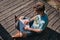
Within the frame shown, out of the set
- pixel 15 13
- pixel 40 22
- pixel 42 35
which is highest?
pixel 40 22

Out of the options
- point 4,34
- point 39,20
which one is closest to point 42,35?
point 39,20

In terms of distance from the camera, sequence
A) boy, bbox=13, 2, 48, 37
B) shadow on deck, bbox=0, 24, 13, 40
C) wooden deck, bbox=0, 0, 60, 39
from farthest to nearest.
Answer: wooden deck, bbox=0, 0, 60, 39 → shadow on deck, bbox=0, 24, 13, 40 → boy, bbox=13, 2, 48, 37

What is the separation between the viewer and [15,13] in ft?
24.4

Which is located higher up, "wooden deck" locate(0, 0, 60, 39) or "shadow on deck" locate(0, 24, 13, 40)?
"shadow on deck" locate(0, 24, 13, 40)

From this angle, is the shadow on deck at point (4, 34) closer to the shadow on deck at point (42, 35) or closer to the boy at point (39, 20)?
the shadow on deck at point (42, 35)

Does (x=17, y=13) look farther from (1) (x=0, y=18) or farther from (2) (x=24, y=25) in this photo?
(2) (x=24, y=25)

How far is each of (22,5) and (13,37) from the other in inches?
81.0

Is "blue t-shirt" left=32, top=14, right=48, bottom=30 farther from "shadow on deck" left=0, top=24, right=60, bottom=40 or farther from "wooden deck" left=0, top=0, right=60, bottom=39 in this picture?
"wooden deck" left=0, top=0, right=60, bottom=39

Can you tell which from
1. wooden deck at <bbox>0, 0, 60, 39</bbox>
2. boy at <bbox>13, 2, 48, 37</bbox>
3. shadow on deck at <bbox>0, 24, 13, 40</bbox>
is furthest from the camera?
wooden deck at <bbox>0, 0, 60, 39</bbox>

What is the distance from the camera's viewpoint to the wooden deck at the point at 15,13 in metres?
6.82

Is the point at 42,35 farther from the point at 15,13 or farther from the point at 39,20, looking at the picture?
the point at 15,13

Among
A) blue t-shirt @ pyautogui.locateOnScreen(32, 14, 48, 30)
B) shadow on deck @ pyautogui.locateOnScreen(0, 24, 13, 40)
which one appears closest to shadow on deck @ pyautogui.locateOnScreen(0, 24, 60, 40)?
shadow on deck @ pyautogui.locateOnScreen(0, 24, 13, 40)

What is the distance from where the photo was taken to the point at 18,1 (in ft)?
26.7

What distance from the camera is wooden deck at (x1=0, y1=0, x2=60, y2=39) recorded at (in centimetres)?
682
